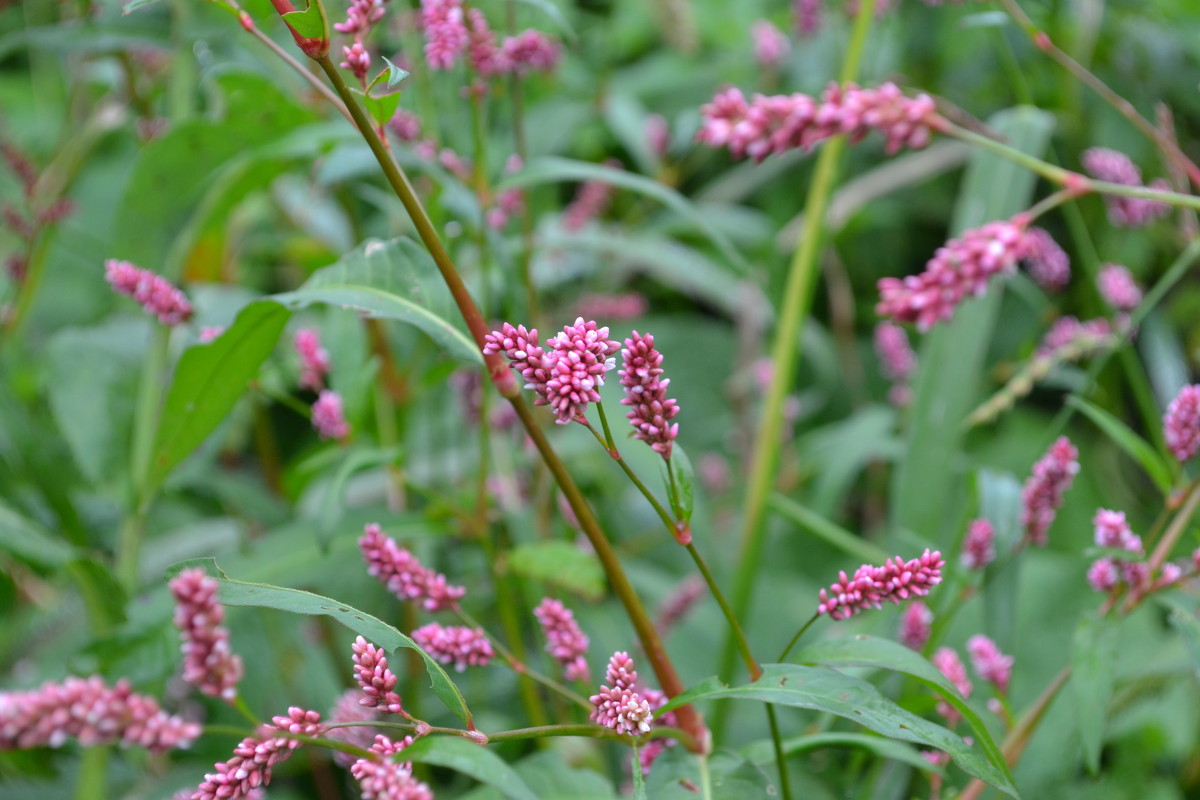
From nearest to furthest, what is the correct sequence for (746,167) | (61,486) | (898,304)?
(898,304) < (61,486) < (746,167)

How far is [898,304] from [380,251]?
39 centimetres

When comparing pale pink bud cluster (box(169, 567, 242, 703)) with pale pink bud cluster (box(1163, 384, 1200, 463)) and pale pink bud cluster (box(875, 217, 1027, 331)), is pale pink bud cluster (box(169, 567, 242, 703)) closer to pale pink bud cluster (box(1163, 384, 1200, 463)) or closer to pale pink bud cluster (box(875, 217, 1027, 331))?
pale pink bud cluster (box(875, 217, 1027, 331))

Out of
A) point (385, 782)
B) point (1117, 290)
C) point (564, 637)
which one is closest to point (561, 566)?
point (564, 637)

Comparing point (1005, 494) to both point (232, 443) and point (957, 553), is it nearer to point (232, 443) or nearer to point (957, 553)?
point (957, 553)

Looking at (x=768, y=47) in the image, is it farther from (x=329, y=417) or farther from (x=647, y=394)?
(x=647, y=394)

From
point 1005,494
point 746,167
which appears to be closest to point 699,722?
point 1005,494

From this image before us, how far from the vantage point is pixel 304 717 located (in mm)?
533

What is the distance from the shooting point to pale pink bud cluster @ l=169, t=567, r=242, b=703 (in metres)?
0.44

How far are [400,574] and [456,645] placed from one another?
66 mm

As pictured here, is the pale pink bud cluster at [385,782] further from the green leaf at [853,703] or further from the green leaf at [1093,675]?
the green leaf at [1093,675]

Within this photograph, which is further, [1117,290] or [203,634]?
[1117,290]

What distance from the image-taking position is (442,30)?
2.69 ft

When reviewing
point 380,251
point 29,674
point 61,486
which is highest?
point 380,251

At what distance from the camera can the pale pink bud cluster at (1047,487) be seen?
2.55ft
